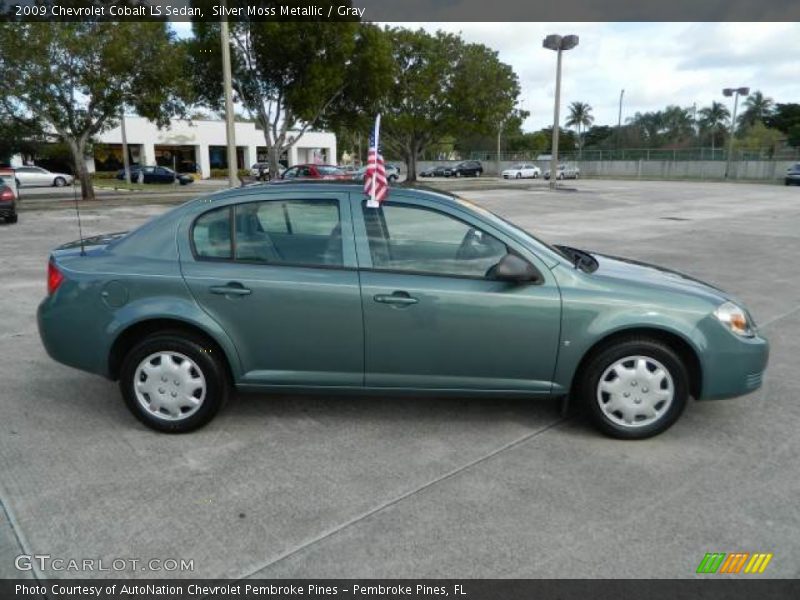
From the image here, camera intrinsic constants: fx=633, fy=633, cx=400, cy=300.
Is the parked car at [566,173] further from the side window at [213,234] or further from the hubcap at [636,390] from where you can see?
the side window at [213,234]

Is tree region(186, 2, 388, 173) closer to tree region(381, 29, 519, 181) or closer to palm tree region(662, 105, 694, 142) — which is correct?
tree region(381, 29, 519, 181)

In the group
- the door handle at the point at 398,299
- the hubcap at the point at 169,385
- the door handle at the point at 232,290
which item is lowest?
the hubcap at the point at 169,385

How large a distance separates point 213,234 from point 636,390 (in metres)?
2.77

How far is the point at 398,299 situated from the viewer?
12.3ft

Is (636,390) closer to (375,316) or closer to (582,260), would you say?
(582,260)

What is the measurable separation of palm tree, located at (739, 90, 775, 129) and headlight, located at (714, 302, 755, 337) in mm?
105779

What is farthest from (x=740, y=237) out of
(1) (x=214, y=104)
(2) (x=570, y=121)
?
(2) (x=570, y=121)

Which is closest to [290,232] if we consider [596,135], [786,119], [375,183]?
[375,183]

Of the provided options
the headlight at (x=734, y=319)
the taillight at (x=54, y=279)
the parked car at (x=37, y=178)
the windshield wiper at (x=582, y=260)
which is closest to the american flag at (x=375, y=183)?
the windshield wiper at (x=582, y=260)

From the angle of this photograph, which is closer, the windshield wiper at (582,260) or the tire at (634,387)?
the tire at (634,387)

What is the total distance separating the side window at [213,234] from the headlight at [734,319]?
9.91 ft

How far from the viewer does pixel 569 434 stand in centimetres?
397

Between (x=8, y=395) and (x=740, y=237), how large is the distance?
45.7 feet

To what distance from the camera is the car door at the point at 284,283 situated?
3.79m
